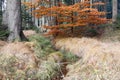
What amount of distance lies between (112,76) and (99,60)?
1083 millimetres

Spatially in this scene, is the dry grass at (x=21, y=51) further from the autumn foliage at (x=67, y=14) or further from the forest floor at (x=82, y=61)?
the autumn foliage at (x=67, y=14)

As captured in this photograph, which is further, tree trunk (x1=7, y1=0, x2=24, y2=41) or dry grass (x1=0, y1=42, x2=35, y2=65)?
tree trunk (x1=7, y1=0, x2=24, y2=41)

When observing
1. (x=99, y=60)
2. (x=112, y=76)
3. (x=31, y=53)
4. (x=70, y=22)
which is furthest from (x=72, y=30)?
(x=112, y=76)

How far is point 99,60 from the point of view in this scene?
296 inches

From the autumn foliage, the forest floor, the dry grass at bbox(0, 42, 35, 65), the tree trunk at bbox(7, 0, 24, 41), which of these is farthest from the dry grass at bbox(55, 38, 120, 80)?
the autumn foliage

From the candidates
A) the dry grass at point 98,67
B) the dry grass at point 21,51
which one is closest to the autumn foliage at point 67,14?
the dry grass at point 21,51

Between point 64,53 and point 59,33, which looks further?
point 59,33

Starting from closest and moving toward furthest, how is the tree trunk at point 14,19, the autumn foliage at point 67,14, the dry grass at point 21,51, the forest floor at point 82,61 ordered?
the forest floor at point 82,61, the dry grass at point 21,51, the tree trunk at point 14,19, the autumn foliage at point 67,14

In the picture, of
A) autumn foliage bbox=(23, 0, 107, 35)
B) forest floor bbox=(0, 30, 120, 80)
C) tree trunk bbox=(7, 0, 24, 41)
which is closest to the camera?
forest floor bbox=(0, 30, 120, 80)

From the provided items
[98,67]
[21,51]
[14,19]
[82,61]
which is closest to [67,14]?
[14,19]

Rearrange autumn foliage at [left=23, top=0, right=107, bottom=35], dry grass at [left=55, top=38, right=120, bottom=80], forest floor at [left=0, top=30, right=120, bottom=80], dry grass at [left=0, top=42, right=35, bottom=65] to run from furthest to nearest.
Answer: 1. autumn foliage at [left=23, top=0, right=107, bottom=35]
2. dry grass at [left=0, top=42, right=35, bottom=65]
3. forest floor at [left=0, top=30, right=120, bottom=80]
4. dry grass at [left=55, top=38, right=120, bottom=80]

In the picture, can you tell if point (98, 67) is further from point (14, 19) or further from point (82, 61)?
point (14, 19)

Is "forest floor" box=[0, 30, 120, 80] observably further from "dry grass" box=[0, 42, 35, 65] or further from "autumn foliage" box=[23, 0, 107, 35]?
"autumn foliage" box=[23, 0, 107, 35]

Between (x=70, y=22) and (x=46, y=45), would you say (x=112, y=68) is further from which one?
(x=70, y=22)
